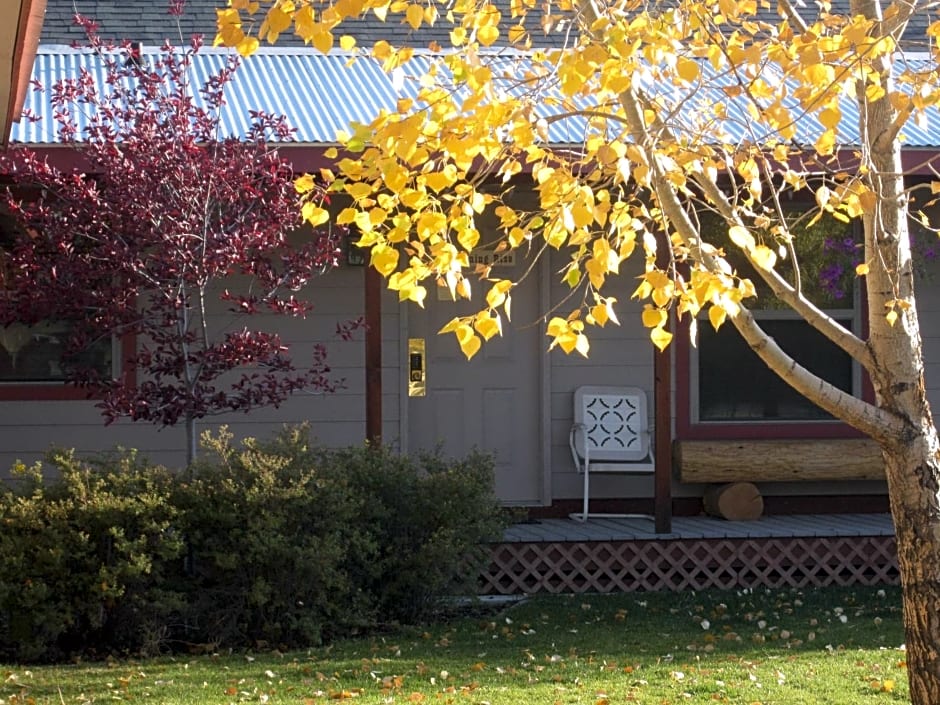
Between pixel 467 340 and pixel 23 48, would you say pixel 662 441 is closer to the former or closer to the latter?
pixel 23 48

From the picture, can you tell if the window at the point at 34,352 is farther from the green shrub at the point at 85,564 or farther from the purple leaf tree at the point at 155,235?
the green shrub at the point at 85,564

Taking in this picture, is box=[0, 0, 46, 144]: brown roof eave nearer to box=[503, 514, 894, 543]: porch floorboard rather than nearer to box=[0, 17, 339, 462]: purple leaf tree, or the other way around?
box=[0, 17, 339, 462]: purple leaf tree

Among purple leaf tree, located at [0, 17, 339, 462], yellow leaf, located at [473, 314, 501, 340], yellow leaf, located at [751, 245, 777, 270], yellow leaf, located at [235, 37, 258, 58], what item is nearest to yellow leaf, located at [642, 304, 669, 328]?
yellow leaf, located at [751, 245, 777, 270]

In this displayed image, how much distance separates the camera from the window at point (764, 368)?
10273 millimetres

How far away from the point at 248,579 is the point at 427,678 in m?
1.37

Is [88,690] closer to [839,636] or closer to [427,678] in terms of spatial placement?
[427,678]

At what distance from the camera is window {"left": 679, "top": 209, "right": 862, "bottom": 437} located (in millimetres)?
10273

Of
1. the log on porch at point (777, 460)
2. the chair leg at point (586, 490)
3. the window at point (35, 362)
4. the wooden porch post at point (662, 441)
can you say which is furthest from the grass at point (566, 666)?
the window at point (35, 362)

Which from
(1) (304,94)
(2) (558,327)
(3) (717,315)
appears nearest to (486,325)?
(2) (558,327)

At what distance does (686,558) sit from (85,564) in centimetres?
384

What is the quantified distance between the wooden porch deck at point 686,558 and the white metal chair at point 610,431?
959 millimetres

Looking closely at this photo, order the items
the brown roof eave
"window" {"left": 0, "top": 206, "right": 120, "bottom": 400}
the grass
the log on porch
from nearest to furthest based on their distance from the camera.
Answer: the brown roof eave, the grass, "window" {"left": 0, "top": 206, "right": 120, "bottom": 400}, the log on porch

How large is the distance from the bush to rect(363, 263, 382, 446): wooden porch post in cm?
84

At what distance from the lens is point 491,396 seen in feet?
33.7
